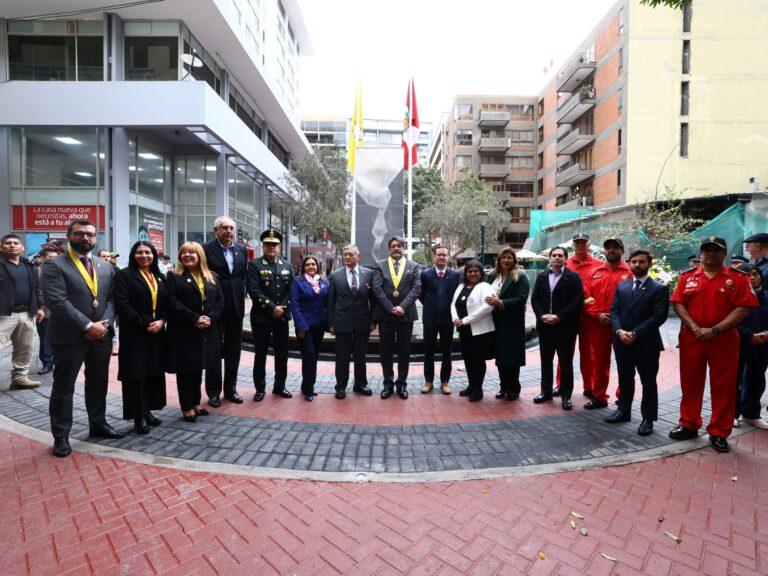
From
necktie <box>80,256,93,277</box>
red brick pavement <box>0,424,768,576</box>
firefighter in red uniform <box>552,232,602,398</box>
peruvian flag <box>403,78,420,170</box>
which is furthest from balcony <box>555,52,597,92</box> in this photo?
necktie <box>80,256,93,277</box>

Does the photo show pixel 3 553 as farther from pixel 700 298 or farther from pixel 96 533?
pixel 700 298

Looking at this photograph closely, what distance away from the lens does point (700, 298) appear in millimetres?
4105

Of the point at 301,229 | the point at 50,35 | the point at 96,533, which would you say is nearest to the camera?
the point at 96,533

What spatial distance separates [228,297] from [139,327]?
1.12 m

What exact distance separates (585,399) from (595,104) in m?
35.2

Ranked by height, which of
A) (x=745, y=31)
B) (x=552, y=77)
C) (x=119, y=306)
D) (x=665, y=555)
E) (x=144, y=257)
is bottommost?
(x=665, y=555)

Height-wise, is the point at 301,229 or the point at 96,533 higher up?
the point at 301,229

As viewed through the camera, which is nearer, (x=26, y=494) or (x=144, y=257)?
(x=26, y=494)

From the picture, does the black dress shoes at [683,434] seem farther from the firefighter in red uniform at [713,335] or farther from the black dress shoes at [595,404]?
the black dress shoes at [595,404]

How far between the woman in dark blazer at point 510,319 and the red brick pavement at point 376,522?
193 cm

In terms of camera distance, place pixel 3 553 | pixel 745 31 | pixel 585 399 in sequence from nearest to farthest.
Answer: pixel 3 553 < pixel 585 399 < pixel 745 31

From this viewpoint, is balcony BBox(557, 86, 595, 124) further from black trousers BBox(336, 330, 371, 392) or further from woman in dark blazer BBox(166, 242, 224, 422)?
woman in dark blazer BBox(166, 242, 224, 422)

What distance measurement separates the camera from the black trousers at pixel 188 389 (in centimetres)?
456

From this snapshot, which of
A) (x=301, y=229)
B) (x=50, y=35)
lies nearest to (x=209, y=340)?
(x=50, y=35)
